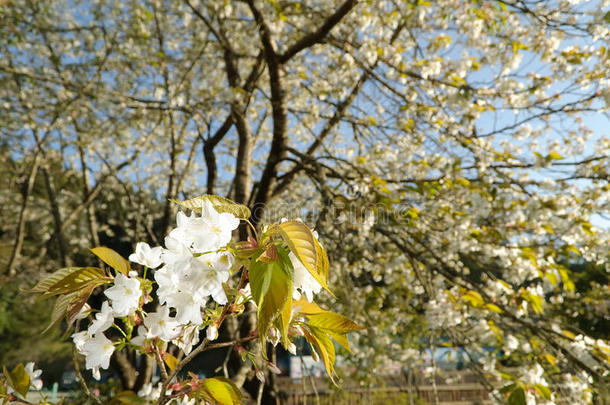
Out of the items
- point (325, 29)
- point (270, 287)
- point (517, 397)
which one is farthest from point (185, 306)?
point (325, 29)

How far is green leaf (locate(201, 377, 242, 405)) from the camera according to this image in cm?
71

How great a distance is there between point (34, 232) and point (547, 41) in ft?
41.2

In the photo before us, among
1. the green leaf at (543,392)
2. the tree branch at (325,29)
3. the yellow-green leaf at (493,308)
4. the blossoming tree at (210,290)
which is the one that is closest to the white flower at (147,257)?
the blossoming tree at (210,290)

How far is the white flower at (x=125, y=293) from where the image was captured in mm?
640

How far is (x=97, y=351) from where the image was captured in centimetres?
71

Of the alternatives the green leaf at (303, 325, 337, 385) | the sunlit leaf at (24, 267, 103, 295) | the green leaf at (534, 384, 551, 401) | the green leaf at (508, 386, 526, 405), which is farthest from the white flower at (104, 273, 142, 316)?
the green leaf at (534, 384, 551, 401)

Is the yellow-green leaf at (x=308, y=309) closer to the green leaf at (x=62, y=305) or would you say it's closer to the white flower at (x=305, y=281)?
the white flower at (x=305, y=281)

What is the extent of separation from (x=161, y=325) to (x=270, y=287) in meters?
0.29

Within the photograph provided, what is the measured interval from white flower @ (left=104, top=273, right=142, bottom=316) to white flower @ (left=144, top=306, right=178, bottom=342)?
4 cm

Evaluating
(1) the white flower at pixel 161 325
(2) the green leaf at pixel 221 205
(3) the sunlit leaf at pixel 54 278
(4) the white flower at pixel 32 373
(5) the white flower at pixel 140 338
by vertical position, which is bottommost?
(4) the white flower at pixel 32 373

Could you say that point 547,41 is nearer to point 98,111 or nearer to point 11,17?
point 98,111

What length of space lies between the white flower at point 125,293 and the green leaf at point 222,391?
0.72 feet

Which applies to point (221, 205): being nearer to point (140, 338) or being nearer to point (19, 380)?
point (140, 338)

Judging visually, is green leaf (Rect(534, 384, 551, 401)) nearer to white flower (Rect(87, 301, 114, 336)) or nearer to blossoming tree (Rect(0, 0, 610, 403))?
blossoming tree (Rect(0, 0, 610, 403))
